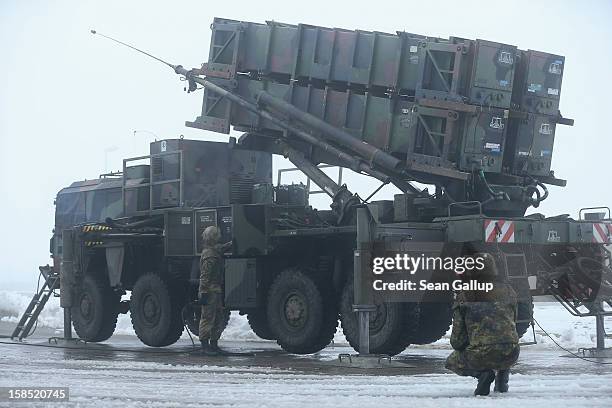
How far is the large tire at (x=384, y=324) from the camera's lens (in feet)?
49.9

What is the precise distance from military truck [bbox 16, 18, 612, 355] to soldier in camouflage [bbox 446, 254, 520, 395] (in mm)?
3347

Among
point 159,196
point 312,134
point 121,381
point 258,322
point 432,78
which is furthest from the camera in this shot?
point 258,322

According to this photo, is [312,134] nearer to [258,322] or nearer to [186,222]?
[186,222]

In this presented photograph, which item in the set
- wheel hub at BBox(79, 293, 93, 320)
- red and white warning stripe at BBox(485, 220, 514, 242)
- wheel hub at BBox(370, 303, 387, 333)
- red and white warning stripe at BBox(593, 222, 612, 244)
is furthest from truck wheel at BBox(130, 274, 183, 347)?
red and white warning stripe at BBox(593, 222, 612, 244)

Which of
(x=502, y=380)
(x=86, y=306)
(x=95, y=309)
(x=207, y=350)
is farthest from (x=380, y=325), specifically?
(x=86, y=306)

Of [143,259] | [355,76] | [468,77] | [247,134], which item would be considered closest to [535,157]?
[468,77]

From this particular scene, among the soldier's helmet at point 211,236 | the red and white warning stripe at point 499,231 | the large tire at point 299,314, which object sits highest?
the red and white warning stripe at point 499,231

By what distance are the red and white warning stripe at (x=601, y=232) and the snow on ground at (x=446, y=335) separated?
3824mm

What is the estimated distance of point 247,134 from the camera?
60.7 feet

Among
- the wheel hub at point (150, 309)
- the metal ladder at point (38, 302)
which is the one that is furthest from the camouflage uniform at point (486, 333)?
the metal ladder at point (38, 302)

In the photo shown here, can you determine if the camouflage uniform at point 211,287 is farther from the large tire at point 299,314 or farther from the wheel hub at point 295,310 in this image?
the wheel hub at point 295,310

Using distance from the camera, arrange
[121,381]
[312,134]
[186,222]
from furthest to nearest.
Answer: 1. [186,222]
2. [312,134]
3. [121,381]

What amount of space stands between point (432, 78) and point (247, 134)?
3.92 m

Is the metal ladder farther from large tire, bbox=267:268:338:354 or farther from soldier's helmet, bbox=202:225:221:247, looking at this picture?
large tire, bbox=267:268:338:354
